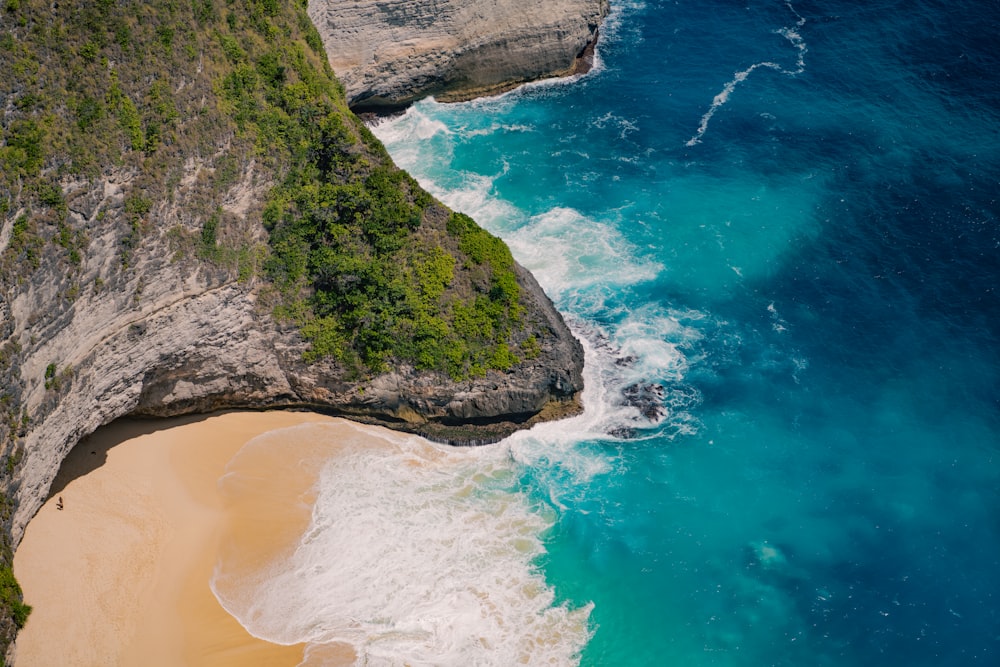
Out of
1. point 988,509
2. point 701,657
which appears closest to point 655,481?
point 701,657

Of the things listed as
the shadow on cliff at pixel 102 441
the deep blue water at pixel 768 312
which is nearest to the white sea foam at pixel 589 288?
the deep blue water at pixel 768 312

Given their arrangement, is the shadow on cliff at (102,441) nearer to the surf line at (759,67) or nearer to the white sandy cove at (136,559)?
the white sandy cove at (136,559)

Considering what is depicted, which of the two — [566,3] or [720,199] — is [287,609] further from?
[566,3]

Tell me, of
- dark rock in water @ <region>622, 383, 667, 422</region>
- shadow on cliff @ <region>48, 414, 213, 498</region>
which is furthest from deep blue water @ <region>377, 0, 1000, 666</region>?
shadow on cliff @ <region>48, 414, 213, 498</region>

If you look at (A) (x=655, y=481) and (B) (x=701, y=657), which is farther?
(A) (x=655, y=481)

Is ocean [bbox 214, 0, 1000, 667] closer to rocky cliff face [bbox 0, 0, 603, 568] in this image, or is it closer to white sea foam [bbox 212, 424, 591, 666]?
white sea foam [bbox 212, 424, 591, 666]

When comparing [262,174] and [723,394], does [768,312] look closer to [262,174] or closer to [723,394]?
[723,394]

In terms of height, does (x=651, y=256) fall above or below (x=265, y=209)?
below
